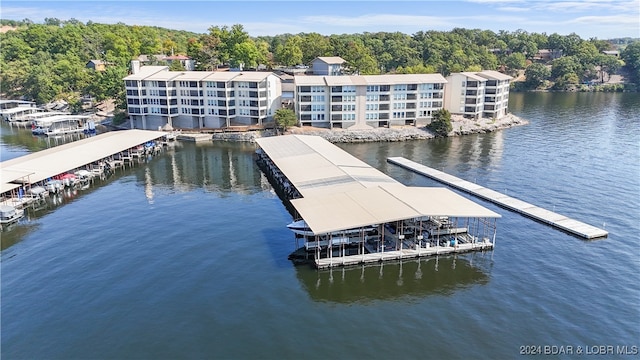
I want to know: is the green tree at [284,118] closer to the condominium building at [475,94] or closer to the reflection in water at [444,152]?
the reflection in water at [444,152]

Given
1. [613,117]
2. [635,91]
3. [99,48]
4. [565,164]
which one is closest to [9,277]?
[565,164]

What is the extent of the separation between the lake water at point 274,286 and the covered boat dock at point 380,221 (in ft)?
5.56

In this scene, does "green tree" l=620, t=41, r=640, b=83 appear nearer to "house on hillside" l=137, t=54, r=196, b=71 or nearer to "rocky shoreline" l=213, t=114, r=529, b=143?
"rocky shoreline" l=213, t=114, r=529, b=143

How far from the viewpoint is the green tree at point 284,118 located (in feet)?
310

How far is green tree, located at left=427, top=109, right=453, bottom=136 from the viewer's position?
97125mm

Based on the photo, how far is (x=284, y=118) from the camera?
9456 centimetres

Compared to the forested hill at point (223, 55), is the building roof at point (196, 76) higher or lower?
lower

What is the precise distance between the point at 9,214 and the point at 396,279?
44386 millimetres

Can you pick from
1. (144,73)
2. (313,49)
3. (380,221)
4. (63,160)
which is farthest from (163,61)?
(380,221)

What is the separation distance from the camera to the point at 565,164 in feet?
244

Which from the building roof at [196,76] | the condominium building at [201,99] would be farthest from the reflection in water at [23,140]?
the building roof at [196,76]

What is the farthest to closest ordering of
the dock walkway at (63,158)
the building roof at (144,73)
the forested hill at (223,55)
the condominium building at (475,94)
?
the forested hill at (223,55)
the condominium building at (475,94)
the building roof at (144,73)
the dock walkway at (63,158)

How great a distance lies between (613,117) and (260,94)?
91.5 metres

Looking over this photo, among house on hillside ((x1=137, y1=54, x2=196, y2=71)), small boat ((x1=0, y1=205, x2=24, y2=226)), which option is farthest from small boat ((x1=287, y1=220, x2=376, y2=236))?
house on hillside ((x1=137, y1=54, x2=196, y2=71))
